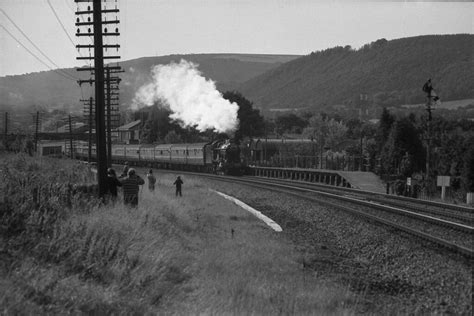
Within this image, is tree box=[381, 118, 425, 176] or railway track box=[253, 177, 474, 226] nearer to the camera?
railway track box=[253, 177, 474, 226]

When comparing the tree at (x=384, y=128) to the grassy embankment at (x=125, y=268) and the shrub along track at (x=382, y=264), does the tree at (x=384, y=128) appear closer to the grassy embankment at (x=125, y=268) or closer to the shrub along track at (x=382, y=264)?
the shrub along track at (x=382, y=264)

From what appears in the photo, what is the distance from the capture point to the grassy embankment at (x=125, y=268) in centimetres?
818

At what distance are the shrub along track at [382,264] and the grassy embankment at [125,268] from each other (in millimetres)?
580

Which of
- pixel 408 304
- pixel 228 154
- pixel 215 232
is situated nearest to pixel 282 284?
pixel 408 304

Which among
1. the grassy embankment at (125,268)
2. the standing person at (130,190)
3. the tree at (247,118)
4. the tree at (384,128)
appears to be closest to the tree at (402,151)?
the tree at (384,128)

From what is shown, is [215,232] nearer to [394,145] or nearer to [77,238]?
[77,238]

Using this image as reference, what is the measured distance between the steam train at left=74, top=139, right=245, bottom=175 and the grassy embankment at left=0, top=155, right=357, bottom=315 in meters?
36.8

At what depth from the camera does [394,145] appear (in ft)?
174

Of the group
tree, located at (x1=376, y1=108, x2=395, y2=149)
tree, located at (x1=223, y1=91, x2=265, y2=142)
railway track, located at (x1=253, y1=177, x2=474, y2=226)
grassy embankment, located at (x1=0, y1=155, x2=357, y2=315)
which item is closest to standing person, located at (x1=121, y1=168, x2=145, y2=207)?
grassy embankment, located at (x1=0, y1=155, x2=357, y2=315)

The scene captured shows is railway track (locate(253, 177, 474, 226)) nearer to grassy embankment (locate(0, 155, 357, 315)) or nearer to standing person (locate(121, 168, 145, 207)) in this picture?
grassy embankment (locate(0, 155, 357, 315))

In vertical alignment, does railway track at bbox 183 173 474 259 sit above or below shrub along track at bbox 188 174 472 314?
above

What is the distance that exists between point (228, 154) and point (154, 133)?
50486mm

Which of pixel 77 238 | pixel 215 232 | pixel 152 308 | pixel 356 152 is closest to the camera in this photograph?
pixel 152 308

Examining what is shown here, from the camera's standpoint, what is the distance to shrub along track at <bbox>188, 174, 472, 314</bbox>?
10817 millimetres
